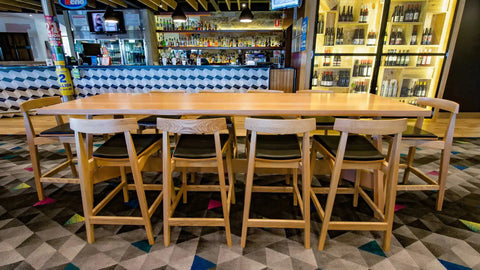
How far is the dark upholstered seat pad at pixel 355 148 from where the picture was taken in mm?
1581

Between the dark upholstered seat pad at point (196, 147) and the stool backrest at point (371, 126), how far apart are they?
0.81 meters

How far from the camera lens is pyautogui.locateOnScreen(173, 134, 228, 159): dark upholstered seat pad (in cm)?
159

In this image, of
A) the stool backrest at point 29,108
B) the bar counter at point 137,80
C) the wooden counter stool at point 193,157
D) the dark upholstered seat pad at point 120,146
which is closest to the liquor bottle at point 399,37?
the bar counter at point 137,80

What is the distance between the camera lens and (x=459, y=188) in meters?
2.38

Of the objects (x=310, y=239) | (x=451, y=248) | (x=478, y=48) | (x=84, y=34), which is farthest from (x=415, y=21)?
(x=84, y=34)

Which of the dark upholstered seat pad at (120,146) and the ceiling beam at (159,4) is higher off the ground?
the ceiling beam at (159,4)

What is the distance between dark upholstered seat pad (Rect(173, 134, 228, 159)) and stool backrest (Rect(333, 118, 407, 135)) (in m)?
0.81

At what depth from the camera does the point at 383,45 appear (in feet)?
14.6

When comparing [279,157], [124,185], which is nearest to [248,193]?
[279,157]

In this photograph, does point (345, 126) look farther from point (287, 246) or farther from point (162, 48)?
point (162, 48)

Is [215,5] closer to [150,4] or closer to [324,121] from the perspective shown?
[150,4]

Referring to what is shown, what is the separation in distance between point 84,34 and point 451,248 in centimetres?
973

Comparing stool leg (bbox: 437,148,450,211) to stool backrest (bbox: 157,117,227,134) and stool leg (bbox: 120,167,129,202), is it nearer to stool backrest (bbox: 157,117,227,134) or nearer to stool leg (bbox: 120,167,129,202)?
stool backrest (bbox: 157,117,227,134)

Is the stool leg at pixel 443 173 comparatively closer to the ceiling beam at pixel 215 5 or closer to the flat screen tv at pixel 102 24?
the ceiling beam at pixel 215 5
